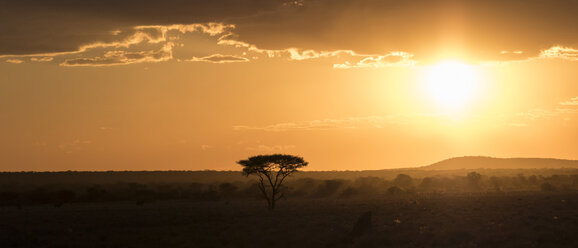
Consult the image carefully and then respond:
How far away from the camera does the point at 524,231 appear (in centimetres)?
4022

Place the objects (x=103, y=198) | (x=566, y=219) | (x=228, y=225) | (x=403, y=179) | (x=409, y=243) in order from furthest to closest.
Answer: (x=403, y=179), (x=103, y=198), (x=228, y=225), (x=566, y=219), (x=409, y=243)

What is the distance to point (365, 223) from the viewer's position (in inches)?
1731

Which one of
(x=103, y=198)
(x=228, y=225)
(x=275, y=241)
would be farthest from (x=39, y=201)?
(x=275, y=241)

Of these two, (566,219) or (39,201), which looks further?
(39,201)

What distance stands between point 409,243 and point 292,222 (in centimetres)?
1474

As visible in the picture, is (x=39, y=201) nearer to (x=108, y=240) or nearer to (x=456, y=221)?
(x=108, y=240)

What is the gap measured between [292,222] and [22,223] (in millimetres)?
23669

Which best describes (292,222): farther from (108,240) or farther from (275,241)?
(108,240)

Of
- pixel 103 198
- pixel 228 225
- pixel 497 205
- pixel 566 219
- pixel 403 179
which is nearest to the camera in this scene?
pixel 566 219

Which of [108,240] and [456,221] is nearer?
[108,240]

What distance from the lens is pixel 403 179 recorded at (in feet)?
502

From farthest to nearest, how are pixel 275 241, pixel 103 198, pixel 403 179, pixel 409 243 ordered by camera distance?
pixel 403 179
pixel 103 198
pixel 275 241
pixel 409 243

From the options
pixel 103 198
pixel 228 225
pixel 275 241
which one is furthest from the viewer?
pixel 103 198

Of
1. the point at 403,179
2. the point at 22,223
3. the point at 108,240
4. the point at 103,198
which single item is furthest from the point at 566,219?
the point at 403,179
